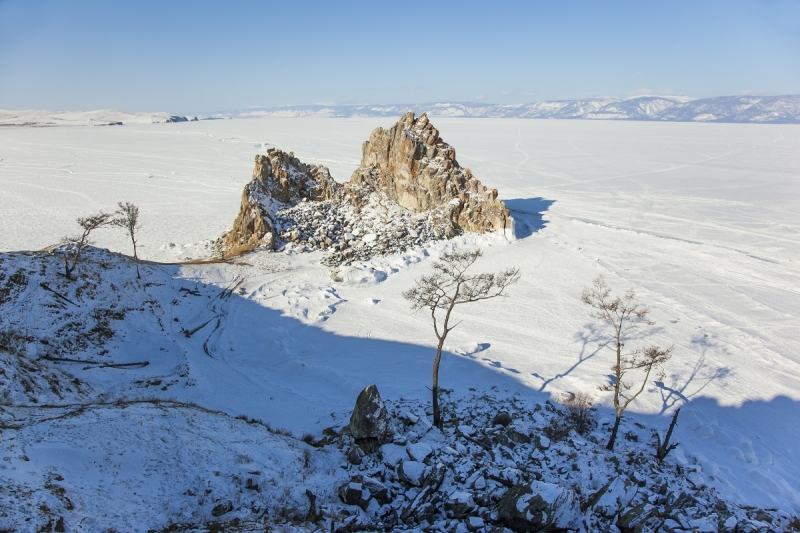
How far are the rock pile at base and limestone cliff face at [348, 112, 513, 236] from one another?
0.26 ft

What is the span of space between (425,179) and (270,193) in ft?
41.0

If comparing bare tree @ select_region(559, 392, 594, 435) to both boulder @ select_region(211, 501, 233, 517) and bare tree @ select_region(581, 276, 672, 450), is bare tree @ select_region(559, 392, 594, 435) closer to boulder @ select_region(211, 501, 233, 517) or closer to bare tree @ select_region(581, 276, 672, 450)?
bare tree @ select_region(581, 276, 672, 450)

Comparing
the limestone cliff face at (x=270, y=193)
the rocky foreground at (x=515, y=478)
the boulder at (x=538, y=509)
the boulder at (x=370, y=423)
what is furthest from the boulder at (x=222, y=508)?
the limestone cliff face at (x=270, y=193)

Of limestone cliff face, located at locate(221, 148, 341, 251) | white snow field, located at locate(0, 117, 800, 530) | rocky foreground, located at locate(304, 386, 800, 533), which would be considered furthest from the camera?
limestone cliff face, located at locate(221, 148, 341, 251)

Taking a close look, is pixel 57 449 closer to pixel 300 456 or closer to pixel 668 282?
pixel 300 456

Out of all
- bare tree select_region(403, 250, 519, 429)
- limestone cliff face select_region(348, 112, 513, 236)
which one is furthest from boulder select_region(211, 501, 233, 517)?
limestone cliff face select_region(348, 112, 513, 236)

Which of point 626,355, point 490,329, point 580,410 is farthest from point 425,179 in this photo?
point 580,410

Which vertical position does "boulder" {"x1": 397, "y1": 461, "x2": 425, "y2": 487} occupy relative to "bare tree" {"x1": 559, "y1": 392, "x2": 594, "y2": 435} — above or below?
above

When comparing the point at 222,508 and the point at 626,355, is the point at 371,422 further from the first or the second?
the point at 626,355

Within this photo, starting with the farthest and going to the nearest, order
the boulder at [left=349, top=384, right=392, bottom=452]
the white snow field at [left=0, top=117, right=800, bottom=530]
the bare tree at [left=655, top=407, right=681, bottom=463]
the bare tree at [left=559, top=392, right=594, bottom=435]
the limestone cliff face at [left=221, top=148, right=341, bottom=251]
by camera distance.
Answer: the limestone cliff face at [left=221, top=148, right=341, bottom=251] < the bare tree at [left=559, top=392, right=594, bottom=435] < the white snow field at [left=0, top=117, right=800, bottom=530] < the bare tree at [left=655, top=407, right=681, bottom=463] < the boulder at [left=349, top=384, right=392, bottom=452]

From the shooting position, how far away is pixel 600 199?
167 feet

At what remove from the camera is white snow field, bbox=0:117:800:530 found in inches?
549

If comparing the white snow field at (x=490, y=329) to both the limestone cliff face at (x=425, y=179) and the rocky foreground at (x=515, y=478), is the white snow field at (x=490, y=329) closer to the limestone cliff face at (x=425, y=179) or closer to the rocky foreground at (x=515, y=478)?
the rocky foreground at (x=515, y=478)

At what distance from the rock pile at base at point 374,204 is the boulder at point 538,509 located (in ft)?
71.1
